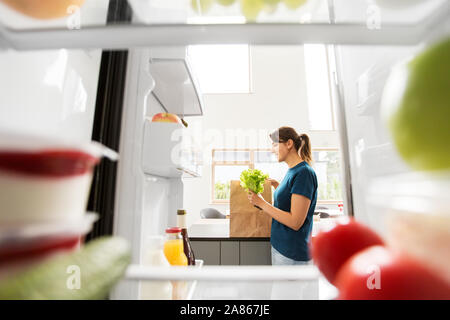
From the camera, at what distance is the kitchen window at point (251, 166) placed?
378 centimetres

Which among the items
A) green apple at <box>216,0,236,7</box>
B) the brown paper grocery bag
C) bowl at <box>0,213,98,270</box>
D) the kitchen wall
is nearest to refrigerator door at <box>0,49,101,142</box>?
bowl at <box>0,213,98,270</box>

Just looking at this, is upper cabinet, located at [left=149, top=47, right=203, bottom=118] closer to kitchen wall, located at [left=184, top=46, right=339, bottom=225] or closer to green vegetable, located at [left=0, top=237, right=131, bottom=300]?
green vegetable, located at [left=0, top=237, right=131, bottom=300]

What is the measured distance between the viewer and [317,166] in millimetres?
3875

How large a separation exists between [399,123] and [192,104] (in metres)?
0.83

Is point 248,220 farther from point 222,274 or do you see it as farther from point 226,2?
point 226,2

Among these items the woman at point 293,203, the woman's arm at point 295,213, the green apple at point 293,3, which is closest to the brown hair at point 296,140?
the woman at point 293,203

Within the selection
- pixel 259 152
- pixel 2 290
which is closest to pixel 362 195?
pixel 2 290

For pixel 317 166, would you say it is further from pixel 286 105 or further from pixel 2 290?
pixel 2 290

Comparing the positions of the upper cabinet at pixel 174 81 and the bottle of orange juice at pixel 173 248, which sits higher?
the upper cabinet at pixel 174 81

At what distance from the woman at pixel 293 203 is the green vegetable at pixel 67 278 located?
71cm

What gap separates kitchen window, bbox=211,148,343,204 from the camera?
3.78m

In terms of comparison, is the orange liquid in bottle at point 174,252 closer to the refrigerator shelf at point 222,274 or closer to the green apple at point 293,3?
the refrigerator shelf at point 222,274

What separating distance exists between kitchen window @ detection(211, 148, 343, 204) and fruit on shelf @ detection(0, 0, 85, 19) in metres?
3.53

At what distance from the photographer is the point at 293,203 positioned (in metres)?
0.80
